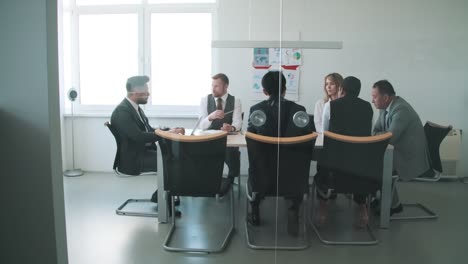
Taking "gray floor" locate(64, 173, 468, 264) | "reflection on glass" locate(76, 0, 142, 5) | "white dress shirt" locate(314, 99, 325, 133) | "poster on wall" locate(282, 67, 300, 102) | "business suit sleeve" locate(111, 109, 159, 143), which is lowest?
"gray floor" locate(64, 173, 468, 264)

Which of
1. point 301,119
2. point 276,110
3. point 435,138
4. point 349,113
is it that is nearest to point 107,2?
point 276,110

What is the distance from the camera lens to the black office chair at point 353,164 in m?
2.17

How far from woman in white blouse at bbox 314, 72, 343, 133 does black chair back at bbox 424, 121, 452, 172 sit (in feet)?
1.88

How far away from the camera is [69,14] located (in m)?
1.90

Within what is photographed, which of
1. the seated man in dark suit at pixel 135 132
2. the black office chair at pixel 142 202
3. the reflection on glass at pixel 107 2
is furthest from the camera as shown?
the black office chair at pixel 142 202

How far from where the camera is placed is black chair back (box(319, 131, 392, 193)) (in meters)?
2.16

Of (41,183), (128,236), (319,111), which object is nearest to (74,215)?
(128,236)

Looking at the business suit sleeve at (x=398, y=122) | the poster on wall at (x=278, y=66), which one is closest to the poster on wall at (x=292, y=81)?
the poster on wall at (x=278, y=66)

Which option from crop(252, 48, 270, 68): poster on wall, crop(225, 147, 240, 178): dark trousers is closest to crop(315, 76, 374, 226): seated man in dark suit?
crop(252, 48, 270, 68): poster on wall

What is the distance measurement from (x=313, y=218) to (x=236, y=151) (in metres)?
0.72

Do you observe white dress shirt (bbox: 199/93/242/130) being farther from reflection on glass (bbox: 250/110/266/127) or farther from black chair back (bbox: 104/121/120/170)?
black chair back (bbox: 104/121/120/170)

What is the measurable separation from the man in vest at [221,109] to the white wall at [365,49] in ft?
0.17

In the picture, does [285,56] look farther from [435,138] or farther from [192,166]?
[435,138]

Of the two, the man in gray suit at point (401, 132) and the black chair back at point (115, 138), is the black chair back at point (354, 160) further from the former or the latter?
the black chair back at point (115, 138)
